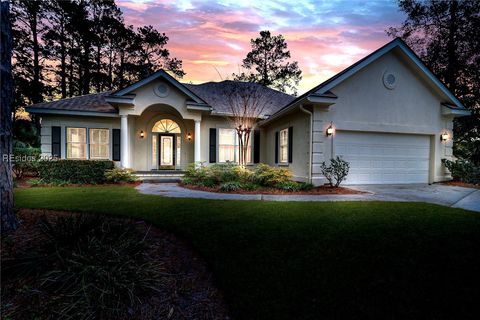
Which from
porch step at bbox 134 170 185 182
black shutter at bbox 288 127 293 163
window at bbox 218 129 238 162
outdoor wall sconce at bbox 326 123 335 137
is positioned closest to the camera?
outdoor wall sconce at bbox 326 123 335 137

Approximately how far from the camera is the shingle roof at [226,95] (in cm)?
1373

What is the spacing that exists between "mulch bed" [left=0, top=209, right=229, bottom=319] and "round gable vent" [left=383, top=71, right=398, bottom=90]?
9988mm

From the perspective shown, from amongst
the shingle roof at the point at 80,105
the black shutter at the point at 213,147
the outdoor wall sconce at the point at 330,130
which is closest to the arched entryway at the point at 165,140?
the black shutter at the point at 213,147

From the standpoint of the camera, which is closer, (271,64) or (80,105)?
(80,105)

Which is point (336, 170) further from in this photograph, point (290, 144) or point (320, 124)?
point (290, 144)

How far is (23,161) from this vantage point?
34.7ft

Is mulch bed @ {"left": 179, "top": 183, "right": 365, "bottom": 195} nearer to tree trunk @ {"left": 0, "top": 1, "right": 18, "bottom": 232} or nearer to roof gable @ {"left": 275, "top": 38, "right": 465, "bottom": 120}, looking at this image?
roof gable @ {"left": 275, "top": 38, "right": 465, "bottom": 120}

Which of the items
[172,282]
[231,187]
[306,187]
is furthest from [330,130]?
[172,282]

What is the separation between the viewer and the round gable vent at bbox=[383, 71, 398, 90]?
9.73 meters

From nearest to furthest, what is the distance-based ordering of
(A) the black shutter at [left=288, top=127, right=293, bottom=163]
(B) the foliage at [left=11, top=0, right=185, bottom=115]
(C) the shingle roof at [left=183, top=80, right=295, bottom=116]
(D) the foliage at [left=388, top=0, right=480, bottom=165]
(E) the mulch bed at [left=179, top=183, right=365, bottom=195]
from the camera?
(E) the mulch bed at [left=179, top=183, right=365, bottom=195], (A) the black shutter at [left=288, top=127, right=293, bottom=163], (C) the shingle roof at [left=183, top=80, right=295, bottom=116], (D) the foliage at [left=388, top=0, right=480, bottom=165], (B) the foliage at [left=11, top=0, right=185, bottom=115]

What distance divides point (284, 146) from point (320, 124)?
9.44 ft

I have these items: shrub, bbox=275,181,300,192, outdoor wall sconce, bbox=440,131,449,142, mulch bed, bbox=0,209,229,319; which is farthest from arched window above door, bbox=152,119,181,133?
outdoor wall sconce, bbox=440,131,449,142

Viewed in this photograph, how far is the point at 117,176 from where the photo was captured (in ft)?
33.1

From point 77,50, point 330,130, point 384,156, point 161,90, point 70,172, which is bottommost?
point 70,172
